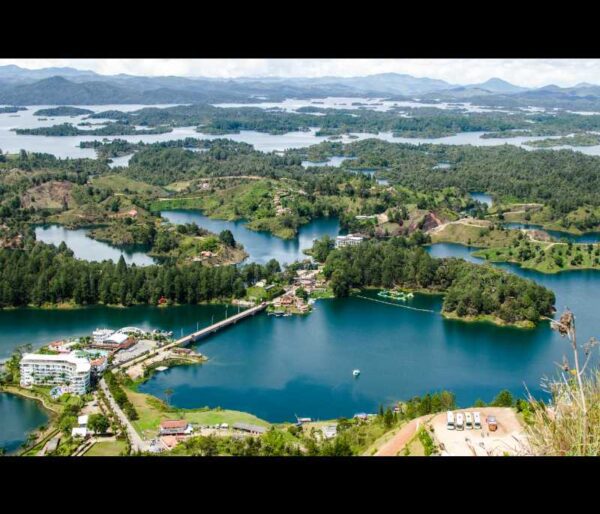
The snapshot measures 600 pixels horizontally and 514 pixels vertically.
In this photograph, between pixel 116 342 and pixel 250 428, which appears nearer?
pixel 250 428

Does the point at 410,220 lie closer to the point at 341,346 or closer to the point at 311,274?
the point at 311,274

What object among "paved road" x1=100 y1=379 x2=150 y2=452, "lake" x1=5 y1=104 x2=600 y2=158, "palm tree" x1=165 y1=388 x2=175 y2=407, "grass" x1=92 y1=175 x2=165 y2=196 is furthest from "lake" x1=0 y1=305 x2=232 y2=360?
"lake" x1=5 y1=104 x2=600 y2=158

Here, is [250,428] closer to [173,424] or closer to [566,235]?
[173,424]

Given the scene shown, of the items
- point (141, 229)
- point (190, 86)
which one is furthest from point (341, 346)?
point (190, 86)

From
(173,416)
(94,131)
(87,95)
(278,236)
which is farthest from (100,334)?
(87,95)
